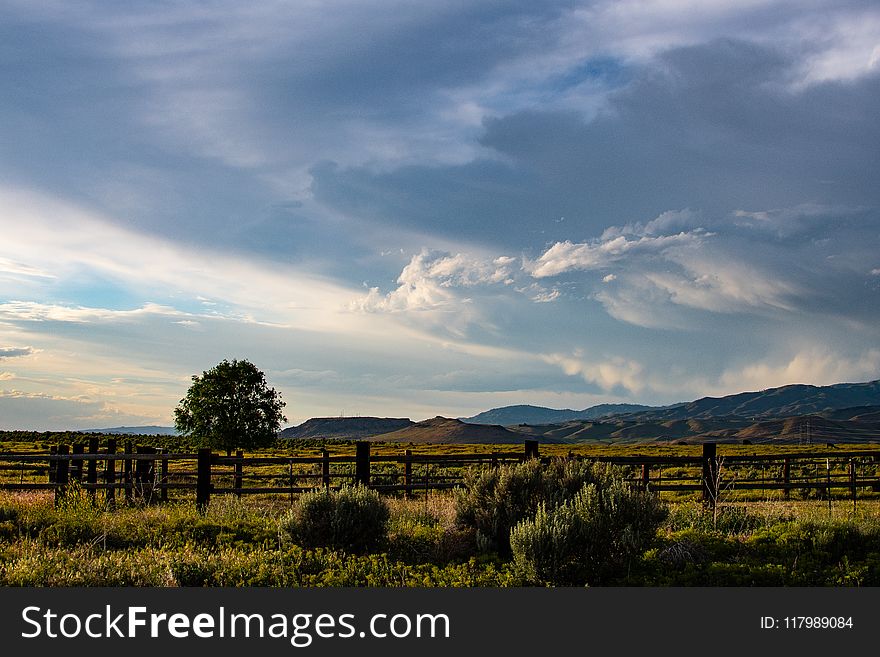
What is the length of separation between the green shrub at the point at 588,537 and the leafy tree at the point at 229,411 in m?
54.4

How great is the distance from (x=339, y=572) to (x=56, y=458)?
1043 centimetres

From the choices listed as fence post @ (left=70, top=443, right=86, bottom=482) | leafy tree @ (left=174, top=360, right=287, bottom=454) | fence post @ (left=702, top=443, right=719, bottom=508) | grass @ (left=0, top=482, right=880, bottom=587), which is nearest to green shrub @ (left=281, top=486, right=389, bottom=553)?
grass @ (left=0, top=482, right=880, bottom=587)

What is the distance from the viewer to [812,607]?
8359 millimetres

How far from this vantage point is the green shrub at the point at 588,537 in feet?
33.4

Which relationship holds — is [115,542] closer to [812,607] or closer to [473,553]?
[473,553]

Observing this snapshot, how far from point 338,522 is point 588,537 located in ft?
13.7

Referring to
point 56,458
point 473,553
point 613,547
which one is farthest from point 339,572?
point 56,458

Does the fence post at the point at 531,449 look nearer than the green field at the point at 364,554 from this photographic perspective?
No

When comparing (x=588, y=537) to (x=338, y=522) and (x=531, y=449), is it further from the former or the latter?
(x=531, y=449)

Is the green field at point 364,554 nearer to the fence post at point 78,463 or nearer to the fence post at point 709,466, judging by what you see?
the fence post at point 709,466

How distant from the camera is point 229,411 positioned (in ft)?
205

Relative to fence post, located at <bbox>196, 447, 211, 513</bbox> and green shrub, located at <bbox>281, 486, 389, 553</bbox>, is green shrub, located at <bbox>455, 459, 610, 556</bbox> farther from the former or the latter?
fence post, located at <bbox>196, 447, 211, 513</bbox>

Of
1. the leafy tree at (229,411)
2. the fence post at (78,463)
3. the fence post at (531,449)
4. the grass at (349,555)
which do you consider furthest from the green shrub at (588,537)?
the leafy tree at (229,411)

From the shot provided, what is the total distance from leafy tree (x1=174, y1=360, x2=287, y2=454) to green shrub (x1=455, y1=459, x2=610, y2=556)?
170 feet
